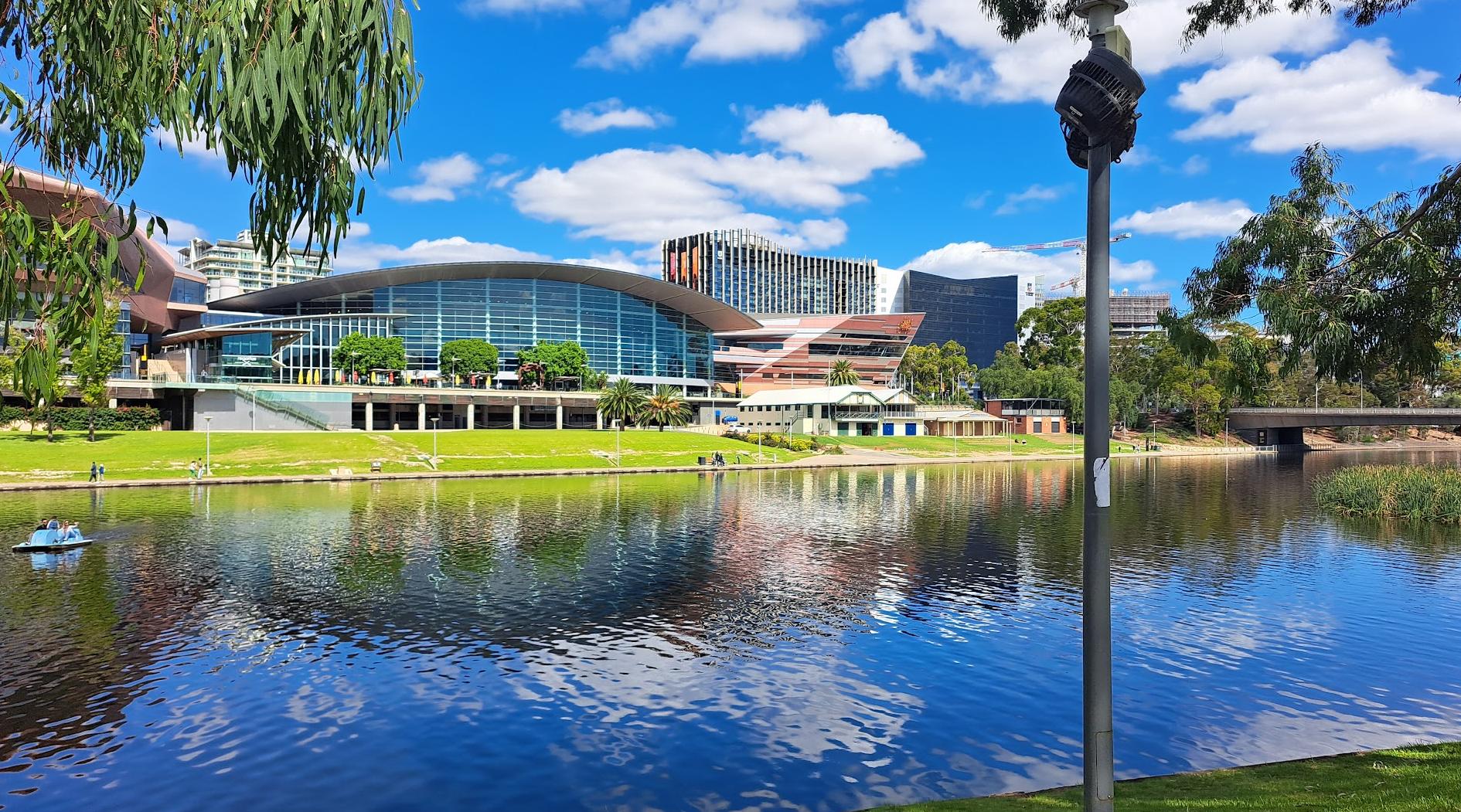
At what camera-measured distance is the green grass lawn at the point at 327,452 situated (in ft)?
215

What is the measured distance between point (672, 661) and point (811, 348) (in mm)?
161403

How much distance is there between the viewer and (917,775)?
14047 mm

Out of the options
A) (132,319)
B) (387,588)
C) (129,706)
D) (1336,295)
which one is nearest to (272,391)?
(132,319)

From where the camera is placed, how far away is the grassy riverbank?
45.6 m

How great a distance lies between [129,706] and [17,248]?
1275 centimetres

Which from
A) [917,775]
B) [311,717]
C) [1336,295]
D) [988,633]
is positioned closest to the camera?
[917,775]

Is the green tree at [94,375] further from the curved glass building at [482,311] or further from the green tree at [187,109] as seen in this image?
the green tree at [187,109]

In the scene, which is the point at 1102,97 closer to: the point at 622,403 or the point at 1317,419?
the point at 622,403

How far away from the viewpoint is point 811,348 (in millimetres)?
179750

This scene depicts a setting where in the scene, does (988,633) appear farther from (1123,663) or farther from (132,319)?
(132,319)

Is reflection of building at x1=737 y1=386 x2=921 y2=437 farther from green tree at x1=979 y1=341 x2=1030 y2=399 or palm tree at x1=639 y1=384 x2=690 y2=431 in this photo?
green tree at x1=979 y1=341 x2=1030 y2=399

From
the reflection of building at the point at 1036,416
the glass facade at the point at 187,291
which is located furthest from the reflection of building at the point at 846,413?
the glass facade at the point at 187,291

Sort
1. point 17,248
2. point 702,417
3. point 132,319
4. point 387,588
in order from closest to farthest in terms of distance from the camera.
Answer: point 17,248
point 387,588
point 132,319
point 702,417

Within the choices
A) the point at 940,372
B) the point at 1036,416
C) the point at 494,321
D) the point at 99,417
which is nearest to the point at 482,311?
the point at 494,321
